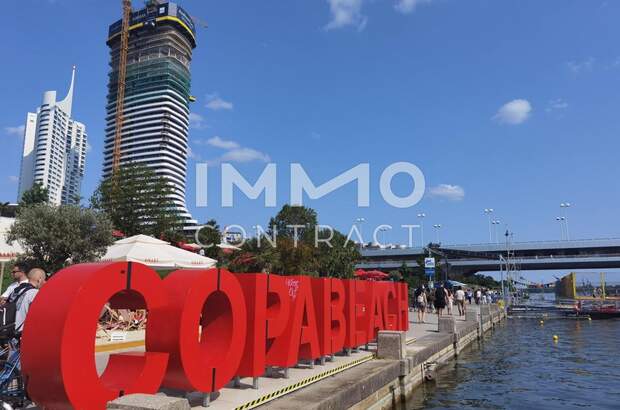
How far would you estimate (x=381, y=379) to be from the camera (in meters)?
9.62

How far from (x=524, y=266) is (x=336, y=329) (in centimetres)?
9815

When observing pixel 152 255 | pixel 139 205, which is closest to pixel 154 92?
pixel 139 205

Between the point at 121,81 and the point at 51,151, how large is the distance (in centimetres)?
4443

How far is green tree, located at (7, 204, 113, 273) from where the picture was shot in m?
22.5

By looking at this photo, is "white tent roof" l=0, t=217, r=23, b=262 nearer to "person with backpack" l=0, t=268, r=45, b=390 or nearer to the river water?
"person with backpack" l=0, t=268, r=45, b=390

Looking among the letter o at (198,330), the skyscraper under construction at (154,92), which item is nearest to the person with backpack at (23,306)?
the letter o at (198,330)

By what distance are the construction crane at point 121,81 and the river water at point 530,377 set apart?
147 metres

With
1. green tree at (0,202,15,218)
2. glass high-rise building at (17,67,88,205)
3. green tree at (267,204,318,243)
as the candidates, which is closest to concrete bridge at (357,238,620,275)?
green tree at (267,204,318,243)

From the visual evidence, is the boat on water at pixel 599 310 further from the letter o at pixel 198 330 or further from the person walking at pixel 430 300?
the letter o at pixel 198 330

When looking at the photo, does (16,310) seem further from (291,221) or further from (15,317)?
(291,221)

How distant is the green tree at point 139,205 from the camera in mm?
52281

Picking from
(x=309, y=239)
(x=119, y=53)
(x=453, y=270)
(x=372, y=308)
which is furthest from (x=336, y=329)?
(x=119, y=53)

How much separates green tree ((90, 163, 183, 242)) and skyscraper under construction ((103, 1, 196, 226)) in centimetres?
9351

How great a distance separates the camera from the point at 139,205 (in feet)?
175
